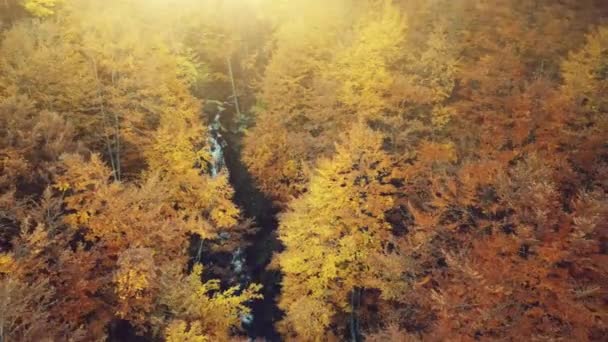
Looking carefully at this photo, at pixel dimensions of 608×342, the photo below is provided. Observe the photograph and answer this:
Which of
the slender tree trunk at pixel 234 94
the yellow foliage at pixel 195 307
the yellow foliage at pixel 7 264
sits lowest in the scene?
the yellow foliage at pixel 195 307

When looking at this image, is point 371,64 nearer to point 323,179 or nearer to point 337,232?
point 323,179

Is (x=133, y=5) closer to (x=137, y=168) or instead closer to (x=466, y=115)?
(x=137, y=168)

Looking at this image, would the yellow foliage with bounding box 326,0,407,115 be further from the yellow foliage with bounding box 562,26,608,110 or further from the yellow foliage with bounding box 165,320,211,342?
the yellow foliage with bounding box 165,320,211,342

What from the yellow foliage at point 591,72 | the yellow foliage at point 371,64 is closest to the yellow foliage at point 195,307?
the yellow foliage at point 371,64

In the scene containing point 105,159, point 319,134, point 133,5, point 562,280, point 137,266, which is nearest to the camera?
point 562,280

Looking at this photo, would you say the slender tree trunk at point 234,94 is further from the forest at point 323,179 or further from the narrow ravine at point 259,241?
the narrow ravine at point 259,241

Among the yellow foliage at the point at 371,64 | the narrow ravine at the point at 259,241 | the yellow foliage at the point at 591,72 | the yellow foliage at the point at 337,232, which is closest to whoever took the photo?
the yellow foliage at the point at 337,232

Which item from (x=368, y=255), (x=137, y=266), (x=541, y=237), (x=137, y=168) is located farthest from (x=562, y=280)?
(x=137, y=168)

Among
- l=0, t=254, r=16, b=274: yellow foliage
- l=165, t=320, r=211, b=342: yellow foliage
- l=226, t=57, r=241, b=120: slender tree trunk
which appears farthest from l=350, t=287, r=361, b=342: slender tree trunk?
l=226, t=57, r=241, b=120: slender tree trunk
